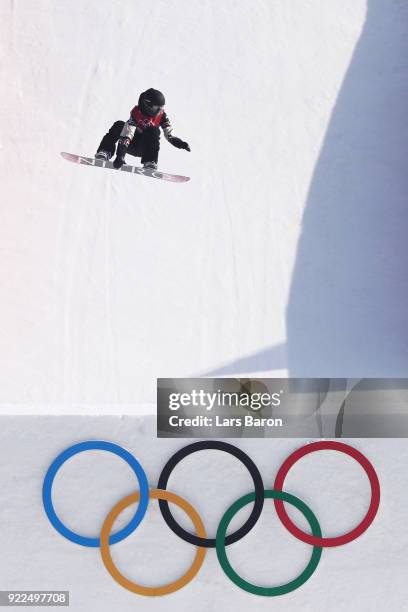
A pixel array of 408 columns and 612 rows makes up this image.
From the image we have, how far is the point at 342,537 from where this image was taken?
3.28m

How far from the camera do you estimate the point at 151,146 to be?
690 cm

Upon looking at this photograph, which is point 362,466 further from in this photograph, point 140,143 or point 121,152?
point 121,152

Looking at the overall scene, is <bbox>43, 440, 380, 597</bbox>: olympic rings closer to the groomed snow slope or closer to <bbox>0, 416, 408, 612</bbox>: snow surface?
<bbox>0, 416, 408, 612</bbox>: snow surface

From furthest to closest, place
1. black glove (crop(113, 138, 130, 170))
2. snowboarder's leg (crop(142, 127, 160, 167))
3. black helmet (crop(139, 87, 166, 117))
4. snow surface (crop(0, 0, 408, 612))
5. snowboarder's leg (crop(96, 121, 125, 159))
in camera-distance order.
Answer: black helmet (crop(139, 87, 166, 117)) < snowboarder's leg (crop(96, 121, 125, 159)) < black glove (crop(113, 138, 130, 170)) < snowboarder's leg (crop(142, 127, 160, 167)) < snow surface (crop(0, 0, 408, 612))

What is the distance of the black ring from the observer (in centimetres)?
321

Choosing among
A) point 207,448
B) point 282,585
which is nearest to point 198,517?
point 207,448

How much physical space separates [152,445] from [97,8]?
556 cm

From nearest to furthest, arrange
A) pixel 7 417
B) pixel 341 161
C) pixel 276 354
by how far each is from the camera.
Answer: pixel 7 417, pixel 276 354, pixel 341 161

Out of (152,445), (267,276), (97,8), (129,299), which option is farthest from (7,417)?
(97,8)

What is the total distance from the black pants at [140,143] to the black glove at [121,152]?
0.04m

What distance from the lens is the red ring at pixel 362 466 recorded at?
324 centimetres

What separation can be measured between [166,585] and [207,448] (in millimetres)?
561

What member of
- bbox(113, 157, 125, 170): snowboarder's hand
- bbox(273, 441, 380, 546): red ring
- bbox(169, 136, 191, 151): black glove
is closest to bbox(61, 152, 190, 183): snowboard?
bbox(113, 157, 125, 170): snowboarder's hand

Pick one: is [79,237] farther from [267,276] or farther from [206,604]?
[206,604]
